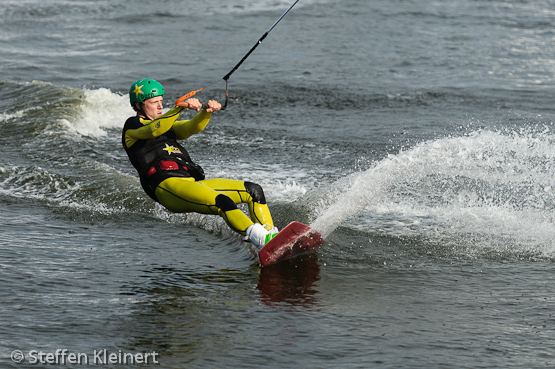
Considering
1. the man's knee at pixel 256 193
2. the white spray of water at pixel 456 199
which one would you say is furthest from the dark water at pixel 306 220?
the man's knee at pixel 256 193

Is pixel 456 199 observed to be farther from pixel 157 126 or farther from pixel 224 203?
pixel 157 126

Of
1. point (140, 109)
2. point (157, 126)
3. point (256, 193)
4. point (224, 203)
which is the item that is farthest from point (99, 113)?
point (224, 203)

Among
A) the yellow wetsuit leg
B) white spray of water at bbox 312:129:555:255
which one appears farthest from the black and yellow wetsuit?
Result: white spray of water at bbox 312:129:555:255

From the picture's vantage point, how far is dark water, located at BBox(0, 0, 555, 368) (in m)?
4.82

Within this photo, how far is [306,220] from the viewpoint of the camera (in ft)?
26.1

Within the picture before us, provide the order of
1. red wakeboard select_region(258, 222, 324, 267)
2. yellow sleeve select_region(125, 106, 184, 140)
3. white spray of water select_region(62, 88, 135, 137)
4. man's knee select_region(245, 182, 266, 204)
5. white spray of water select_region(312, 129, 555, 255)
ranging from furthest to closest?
white spray of water select_region(62, 88, 135, 137)
white spray of water select_region(312, 129, 555, 255)
man's knee select_region(245, 182, 266, 204)
yellow sleeve select_region(125, 106, 184, 140)
red wakeboard select_region(258, 222, 324, 267)

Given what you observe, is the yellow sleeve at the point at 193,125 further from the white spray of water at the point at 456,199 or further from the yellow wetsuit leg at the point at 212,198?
the white spray of water at the point at 456,199

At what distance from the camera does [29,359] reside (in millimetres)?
4430

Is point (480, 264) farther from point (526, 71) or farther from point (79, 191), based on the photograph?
point (526, 71)

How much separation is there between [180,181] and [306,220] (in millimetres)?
1808

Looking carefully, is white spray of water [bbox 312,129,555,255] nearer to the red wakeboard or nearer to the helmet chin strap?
the red wakeboard

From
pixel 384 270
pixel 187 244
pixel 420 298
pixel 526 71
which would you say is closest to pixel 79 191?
pixel 187 244

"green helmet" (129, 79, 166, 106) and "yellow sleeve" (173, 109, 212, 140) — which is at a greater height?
"green helmet" (129, 79, 166, 106)

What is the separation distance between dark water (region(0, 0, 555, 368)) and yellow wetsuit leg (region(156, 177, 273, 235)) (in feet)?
1.41
